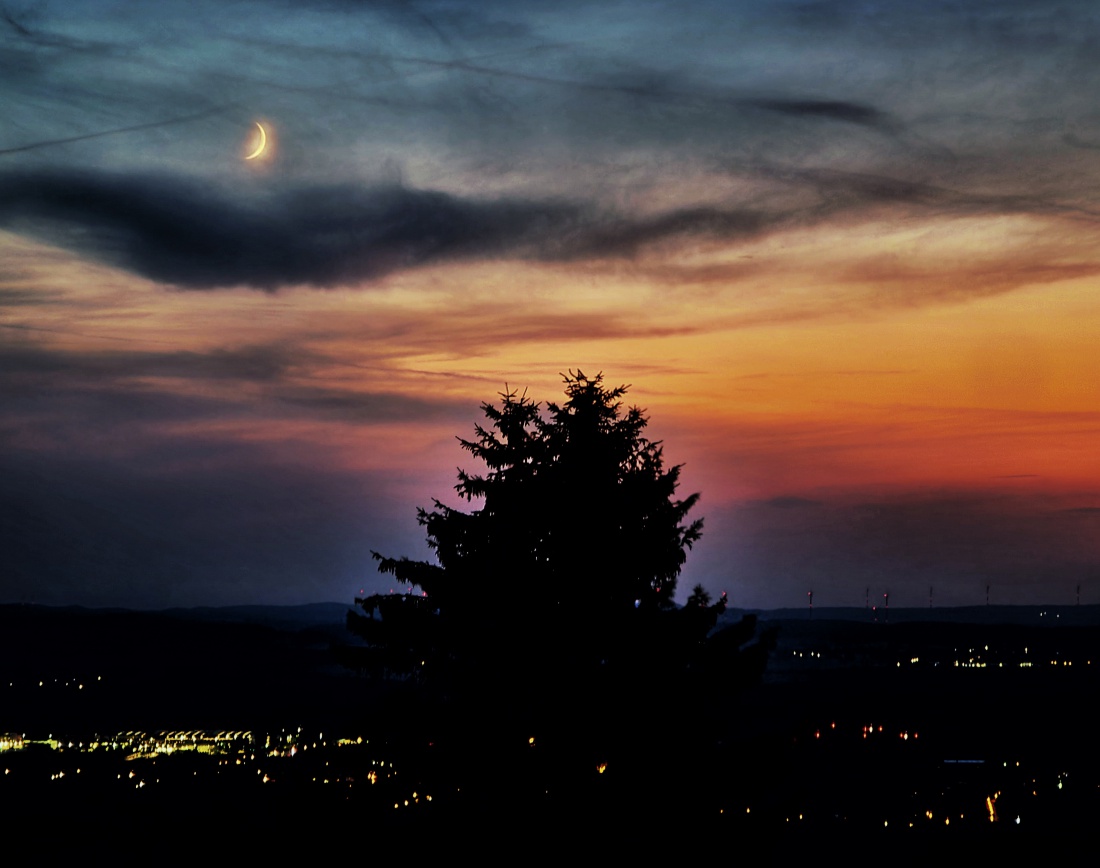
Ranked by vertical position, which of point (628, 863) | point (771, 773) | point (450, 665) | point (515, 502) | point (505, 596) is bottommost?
point (628, 863)

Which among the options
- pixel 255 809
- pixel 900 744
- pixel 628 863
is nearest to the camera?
pixel 628 863

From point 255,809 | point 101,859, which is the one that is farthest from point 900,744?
point 101,859

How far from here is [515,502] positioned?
23.8 meters

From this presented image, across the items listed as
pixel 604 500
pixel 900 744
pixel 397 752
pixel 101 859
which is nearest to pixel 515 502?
pixel 604 500

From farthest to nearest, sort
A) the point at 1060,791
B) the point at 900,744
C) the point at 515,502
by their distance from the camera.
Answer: the point at 900,744
the point at 1060,791
the point at 515,502

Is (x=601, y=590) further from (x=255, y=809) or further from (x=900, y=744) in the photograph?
(x=900, y=744)

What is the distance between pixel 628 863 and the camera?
22.4 m

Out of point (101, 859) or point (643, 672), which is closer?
point (643, 672)

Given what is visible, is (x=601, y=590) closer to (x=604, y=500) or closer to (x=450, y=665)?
(x=604, y=500)

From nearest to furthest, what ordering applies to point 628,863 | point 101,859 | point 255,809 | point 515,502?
1. point 628,863
2. point 515,502
3. point 101,859
4. point 255,809

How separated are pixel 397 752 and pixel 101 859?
278ft

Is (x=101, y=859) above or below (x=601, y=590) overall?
below

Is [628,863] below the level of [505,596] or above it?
below

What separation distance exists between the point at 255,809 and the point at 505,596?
92.8 m
